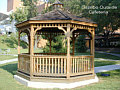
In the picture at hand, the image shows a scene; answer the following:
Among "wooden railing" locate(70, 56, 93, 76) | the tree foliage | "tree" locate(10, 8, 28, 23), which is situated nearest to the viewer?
"wooden railing" locate(70, 56, 93, 76)

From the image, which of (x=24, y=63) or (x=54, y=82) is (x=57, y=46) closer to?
(x=24, y=63)

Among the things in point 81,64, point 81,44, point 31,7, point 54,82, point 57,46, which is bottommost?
point 54,82

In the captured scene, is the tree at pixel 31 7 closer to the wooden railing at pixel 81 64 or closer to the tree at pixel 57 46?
the tree at pixel 57 46

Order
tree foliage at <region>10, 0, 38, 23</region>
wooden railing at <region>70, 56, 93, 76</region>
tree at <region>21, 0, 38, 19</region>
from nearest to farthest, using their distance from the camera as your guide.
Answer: wooden railing at <region>70, 56, 93, 76</region>
tree foliage at <region>10, 0, 38, 23</region>
tree at <region>21, 0, 38, 19</region>

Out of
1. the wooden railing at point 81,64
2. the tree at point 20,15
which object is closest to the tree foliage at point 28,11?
the tree at point 20,15

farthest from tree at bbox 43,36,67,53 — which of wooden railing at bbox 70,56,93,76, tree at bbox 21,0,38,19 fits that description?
tree at bbox 21,0,38,19

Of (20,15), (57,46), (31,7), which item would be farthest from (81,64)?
(31,7)

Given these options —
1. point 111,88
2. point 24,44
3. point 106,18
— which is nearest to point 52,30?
point 111,88

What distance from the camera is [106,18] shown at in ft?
82.3

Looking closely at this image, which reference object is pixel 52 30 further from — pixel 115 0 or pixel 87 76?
pixel 115 0

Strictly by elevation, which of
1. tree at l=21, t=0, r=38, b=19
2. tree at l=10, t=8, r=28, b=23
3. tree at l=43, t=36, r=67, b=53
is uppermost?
tree at l=21, t=0, r=38, b=19

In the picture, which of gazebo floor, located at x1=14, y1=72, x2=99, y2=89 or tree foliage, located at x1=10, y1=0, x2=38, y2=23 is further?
tree foliage, located at x1=10, y1=0, x2=38, y2=23

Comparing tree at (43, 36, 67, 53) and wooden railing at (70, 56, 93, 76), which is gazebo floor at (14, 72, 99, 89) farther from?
tree at (43, 36, 67, 53)

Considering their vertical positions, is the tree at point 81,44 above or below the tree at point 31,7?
below
